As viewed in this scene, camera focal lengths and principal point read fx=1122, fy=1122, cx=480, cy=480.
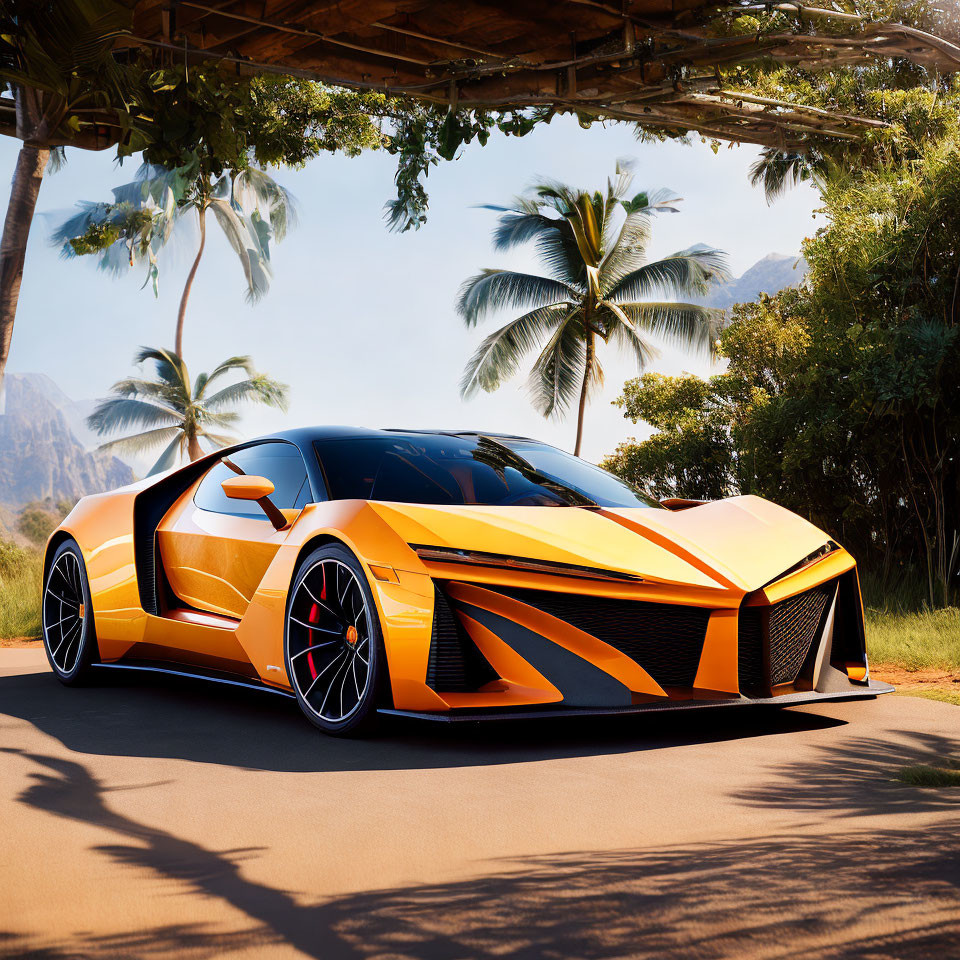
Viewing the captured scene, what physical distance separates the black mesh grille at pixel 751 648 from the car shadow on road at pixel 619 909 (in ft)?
5.26

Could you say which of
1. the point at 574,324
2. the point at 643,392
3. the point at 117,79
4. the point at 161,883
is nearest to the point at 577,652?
the point at 161,883

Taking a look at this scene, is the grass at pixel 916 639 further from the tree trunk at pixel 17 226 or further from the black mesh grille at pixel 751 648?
the tree trunk at pixel 17 226

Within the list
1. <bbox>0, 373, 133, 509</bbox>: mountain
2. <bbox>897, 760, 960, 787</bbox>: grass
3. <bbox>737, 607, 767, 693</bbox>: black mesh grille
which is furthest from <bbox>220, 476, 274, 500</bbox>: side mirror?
<bbox>0, 373, 133, 509</bbox>: mountain

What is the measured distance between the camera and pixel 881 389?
9984mm

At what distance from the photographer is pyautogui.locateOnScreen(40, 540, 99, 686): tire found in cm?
617

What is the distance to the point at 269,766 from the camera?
4035 mm

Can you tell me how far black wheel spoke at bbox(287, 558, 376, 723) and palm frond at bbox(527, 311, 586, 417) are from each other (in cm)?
2516

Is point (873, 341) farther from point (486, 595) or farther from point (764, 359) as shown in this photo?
point (486, 595)

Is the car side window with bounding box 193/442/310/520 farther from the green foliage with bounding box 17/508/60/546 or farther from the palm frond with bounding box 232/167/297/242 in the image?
the green foliage with bounding box 17/508/60/546

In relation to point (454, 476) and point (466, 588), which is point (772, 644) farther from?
point (454, 476)

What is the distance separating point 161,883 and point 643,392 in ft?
57.4

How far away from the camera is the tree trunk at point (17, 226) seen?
51.6 ft

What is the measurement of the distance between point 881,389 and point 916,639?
9.70 feet

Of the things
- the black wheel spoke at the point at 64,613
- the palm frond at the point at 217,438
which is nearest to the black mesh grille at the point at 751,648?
the black wheel spoke at the point at 64,613
